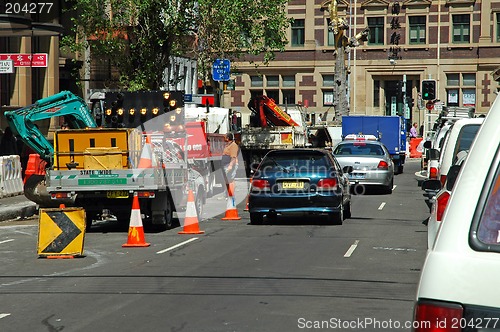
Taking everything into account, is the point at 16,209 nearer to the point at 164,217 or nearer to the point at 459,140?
the point at 164,217

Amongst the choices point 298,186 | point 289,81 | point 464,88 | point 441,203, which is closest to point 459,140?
point 298,186

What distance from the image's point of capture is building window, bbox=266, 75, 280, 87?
74.2 meters

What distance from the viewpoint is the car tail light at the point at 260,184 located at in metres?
18.8

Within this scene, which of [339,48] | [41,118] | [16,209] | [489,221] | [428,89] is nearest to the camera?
[489,221]

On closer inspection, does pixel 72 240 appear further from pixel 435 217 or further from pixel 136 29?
pixel 136 29

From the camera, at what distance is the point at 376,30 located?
7238 cm

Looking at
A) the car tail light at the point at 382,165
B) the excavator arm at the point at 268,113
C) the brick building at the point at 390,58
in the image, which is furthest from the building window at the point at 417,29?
the car tail light at the point at 382,165

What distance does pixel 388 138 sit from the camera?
45.9m

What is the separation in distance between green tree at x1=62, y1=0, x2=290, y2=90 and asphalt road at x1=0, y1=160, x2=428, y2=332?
1477cm

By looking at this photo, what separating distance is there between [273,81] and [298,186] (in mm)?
56059

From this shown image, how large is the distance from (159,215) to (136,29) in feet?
52.4

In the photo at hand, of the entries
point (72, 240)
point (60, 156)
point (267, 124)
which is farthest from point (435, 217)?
point (267, 124)

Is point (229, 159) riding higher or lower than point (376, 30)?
lower

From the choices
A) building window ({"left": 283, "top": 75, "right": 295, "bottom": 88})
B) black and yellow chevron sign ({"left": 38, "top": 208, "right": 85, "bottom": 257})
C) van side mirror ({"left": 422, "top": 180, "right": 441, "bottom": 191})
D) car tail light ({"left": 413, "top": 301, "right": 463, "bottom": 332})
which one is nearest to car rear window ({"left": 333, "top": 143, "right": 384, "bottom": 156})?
A: black and yellow chevron sign ({"left": 38, "top": 208, "right": 85, "bottom": 257})
